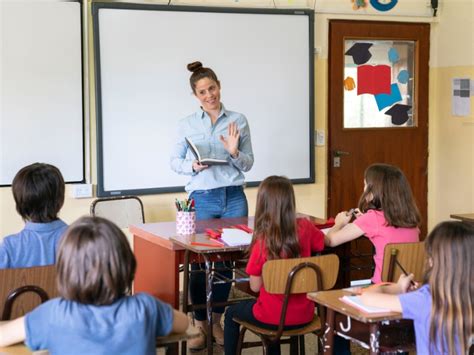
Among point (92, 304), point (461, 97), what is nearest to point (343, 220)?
point (92, 304)

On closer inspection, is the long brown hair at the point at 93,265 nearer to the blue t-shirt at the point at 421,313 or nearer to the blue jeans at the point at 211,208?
the blue t-shirt at the point at 421,313

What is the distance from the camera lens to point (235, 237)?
3.70 meters

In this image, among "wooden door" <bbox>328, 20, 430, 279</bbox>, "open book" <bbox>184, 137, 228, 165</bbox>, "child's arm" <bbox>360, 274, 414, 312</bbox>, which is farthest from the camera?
"wooden door" <bbox>328, 20, 430, 279</bbox>

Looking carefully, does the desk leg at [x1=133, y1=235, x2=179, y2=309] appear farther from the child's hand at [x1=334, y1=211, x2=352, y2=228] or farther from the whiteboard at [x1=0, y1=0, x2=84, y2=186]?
the whiteboard at [x1=0, y1=0, x2=84, y2=186]

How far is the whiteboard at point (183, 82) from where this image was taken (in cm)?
532

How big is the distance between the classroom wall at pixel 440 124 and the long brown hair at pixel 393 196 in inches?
90.3

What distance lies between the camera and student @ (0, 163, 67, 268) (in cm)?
295

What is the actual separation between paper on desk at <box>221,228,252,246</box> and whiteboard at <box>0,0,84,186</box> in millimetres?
1815

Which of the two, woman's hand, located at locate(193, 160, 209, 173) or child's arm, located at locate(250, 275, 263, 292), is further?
woman's hand, located at locate(193, 160, 209, 173)

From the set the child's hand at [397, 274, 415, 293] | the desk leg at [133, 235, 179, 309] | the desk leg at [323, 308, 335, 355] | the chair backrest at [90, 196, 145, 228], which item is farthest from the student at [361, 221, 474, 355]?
the chair backrest at [90, 196, 145, 228]

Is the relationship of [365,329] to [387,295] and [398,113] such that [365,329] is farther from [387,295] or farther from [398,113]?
[398,113]

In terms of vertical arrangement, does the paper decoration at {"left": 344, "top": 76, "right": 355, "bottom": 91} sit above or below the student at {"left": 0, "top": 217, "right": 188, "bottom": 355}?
above

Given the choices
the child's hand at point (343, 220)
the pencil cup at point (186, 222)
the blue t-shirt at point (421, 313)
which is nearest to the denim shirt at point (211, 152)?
the pencil cup at point (186, 222)

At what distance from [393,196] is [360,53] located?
2.89m
